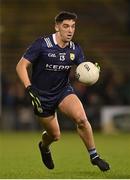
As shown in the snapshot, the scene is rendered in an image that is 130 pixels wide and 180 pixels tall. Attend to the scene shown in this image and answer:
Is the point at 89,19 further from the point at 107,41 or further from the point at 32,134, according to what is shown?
the point at 32,134

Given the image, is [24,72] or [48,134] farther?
[48,134]

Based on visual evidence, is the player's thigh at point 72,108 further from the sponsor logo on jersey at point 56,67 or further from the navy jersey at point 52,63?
the sponsor logo on jersey at point 56,67

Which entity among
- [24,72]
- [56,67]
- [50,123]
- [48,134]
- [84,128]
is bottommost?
[48,134]

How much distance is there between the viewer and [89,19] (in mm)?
26859

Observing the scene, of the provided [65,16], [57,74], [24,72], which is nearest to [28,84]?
[24,72]

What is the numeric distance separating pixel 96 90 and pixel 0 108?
2869mm

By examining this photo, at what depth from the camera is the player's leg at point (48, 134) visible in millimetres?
11141

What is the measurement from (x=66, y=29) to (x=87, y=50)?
1537 cm

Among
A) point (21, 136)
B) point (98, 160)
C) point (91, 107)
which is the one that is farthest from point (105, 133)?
point (98, 160)

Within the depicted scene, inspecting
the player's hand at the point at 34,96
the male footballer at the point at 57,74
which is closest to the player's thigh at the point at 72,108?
the male footballer at the point at 57,74

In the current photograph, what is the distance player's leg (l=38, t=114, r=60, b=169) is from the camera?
36.6 feet

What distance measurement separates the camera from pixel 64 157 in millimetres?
14516

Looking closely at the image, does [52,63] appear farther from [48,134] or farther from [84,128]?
[48,134]

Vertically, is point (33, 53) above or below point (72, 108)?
above
